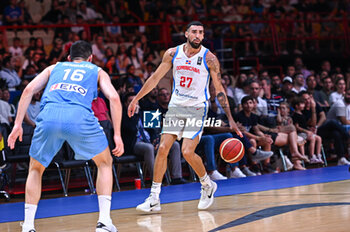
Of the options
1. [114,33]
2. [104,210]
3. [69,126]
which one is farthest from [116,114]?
[114,33]

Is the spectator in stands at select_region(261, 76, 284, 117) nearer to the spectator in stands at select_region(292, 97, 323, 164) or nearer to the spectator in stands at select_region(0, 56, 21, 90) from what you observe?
the spectator in stands at select_region(292, 97, 323, 164)

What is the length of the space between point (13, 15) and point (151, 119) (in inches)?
210

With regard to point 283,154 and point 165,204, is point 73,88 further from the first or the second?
point 283,154

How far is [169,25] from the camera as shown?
1468cm

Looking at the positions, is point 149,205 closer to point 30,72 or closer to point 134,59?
point 30,72

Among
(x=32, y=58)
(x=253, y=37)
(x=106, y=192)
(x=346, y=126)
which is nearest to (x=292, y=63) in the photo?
(x=253, y=37)

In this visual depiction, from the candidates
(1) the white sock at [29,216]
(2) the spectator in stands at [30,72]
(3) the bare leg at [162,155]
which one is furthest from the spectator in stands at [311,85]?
(1) the white sock at [29,216]

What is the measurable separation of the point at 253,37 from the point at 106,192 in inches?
467

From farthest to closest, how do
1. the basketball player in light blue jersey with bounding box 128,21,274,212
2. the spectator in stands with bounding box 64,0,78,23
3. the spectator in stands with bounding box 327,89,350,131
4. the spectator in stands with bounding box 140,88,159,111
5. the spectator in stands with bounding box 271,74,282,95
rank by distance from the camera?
the spectator in stands with bounding box 64,0,78,23 < the spectator in stands with bounding box 271,74,282,95 < the spectator in stands with bounding box 327,89,350,131 < the spectator in stands with bounding box 140,88,159,111 < the basketball player in light blue jersey with bounding box 128,21,274,212

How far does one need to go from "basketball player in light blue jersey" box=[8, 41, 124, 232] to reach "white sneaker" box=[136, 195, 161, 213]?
139cm

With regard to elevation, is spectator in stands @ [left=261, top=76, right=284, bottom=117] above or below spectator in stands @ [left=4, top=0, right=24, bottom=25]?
below

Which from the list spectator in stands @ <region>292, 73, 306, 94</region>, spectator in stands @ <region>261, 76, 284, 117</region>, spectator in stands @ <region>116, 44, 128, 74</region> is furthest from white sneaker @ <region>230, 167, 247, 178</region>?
spectator in stands @ <region>116, 44, 128, 74</region>

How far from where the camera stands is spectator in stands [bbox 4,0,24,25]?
1335cm

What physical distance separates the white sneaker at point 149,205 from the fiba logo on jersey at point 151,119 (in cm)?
355
